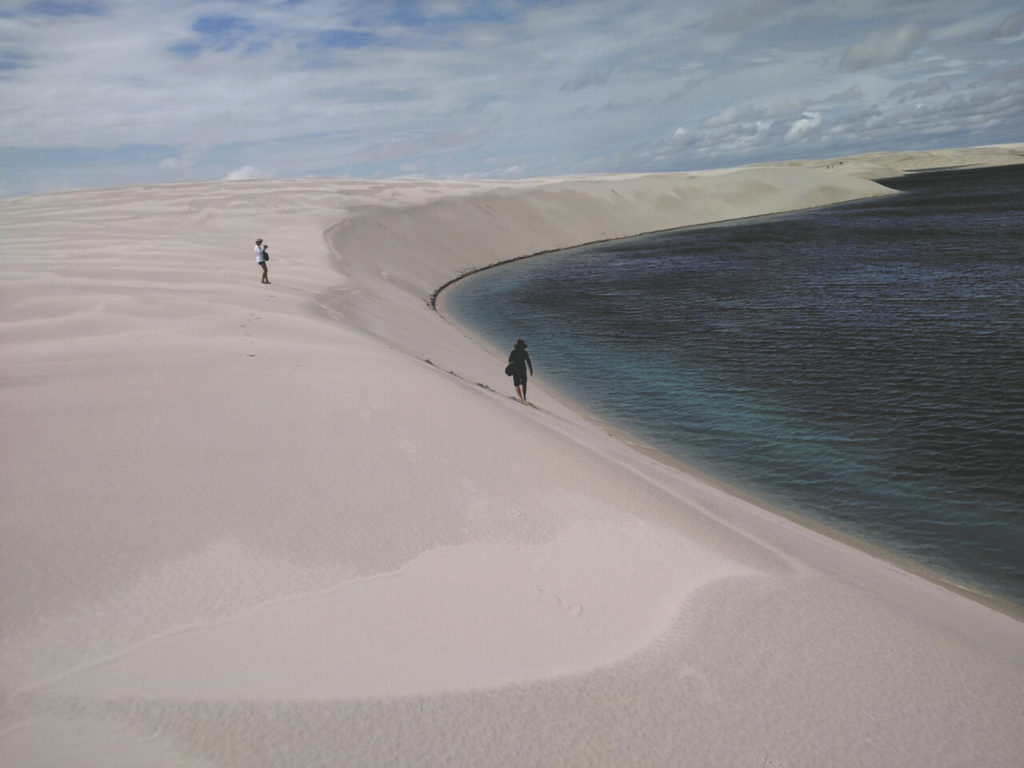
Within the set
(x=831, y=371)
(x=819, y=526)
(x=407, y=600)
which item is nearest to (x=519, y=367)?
(x=819, y=526)

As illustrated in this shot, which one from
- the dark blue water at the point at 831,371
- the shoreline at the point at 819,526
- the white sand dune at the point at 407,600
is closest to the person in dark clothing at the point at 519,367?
the shoreline at the point at 819,526

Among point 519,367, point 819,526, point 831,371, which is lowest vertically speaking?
point 819,526

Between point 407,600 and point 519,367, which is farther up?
point 519,367

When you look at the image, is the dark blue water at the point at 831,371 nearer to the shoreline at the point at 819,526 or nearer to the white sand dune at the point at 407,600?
the shoreline at the point at 819,526

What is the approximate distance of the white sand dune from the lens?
4.11 meters

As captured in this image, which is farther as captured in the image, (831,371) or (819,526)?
(831,371)

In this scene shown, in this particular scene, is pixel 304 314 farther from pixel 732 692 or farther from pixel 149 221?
pixel 149 221

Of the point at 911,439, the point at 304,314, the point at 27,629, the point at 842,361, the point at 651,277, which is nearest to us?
the point at 27,629

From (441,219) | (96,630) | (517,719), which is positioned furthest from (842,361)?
(441,219)

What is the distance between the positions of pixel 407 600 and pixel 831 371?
16888 millimetres

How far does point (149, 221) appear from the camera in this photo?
41.4 metres

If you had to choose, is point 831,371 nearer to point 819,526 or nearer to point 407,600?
point 819,526

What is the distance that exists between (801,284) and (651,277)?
9.09m

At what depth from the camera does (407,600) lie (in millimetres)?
5371
